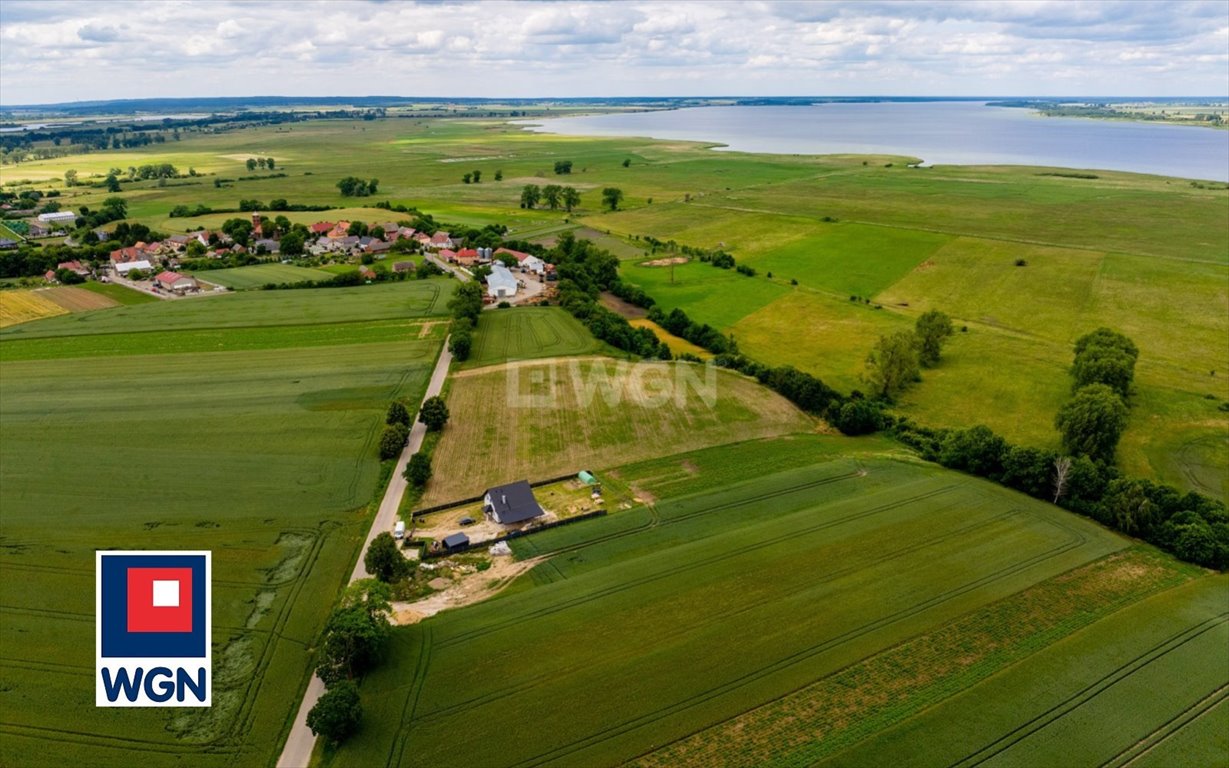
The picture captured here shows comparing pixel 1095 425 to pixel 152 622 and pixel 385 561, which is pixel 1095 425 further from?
pixel 152 622

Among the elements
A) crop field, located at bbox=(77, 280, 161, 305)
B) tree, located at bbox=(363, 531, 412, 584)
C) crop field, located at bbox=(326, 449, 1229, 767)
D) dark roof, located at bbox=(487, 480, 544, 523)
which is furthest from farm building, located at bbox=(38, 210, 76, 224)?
crop field, located at bbox=(326, 449, 1229, 767)

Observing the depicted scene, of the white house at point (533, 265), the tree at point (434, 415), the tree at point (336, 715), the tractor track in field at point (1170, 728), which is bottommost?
the tractor track in field at point (1170, 728)

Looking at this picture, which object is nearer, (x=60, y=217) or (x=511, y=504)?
(x=511, y=504)

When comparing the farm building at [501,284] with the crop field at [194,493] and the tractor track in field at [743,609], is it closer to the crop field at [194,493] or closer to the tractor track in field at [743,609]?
the crop field at [194,493]

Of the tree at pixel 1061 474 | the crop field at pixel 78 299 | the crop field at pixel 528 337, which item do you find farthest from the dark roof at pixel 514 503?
the crop field at pixel 78 299

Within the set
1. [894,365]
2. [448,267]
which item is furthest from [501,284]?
[894,365]

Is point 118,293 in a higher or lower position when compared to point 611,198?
lower

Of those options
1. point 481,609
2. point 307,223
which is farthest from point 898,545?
point 307,223

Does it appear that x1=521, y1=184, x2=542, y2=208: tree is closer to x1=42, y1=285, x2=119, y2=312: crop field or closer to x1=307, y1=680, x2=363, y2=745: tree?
x1=42, y1=285, x2=119, y2=312: crop field
